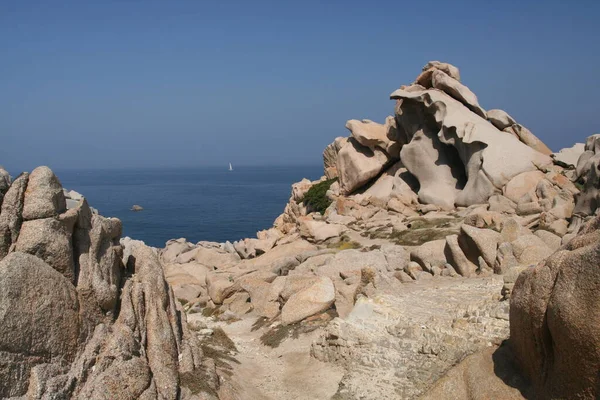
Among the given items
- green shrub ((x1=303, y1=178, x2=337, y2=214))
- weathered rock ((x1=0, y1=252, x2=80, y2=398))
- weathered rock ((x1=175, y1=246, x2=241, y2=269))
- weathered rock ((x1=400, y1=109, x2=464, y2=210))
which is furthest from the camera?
green shrub ((x1=303, y1=178, x2=337, y2=214))

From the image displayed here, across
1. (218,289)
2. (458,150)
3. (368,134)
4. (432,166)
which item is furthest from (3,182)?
(368,134)

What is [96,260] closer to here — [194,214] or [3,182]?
[3,182]

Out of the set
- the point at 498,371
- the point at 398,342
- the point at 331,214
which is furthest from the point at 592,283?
the point at 331,214

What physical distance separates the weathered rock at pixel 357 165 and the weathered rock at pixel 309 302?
89.3 feet

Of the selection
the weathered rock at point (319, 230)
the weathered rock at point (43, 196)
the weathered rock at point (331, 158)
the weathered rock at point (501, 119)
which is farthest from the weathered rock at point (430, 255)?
A: the weathered rock at point (331, 158)

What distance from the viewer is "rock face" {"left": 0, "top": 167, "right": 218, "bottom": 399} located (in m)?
9.87

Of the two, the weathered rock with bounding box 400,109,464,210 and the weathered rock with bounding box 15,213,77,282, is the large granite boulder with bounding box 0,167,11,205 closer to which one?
the weathered rock with bounding box 15,213,77,282

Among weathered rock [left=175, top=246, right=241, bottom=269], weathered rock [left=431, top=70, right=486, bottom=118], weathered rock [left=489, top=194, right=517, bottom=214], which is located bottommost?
weathered rock [left=175, top=246, right=241, bottom=269]

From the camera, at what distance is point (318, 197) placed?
50.4 meters

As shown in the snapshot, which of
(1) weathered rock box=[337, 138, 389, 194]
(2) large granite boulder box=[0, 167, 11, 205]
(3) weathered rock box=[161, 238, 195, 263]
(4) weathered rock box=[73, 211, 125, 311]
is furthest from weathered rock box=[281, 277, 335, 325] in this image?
(1) weathered rock box=[337, 138, 389, 194]

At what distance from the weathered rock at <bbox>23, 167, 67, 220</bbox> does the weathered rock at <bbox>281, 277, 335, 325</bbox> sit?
9.84m

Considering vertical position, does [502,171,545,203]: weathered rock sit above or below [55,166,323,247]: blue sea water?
above

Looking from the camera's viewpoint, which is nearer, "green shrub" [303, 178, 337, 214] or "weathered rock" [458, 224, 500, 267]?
"weathered rock" [458, 224, 500, 267]

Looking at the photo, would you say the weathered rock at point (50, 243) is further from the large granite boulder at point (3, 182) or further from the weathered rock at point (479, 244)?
the weathered rock at point (479, 244)
